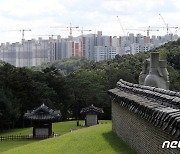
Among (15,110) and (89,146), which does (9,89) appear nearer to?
(15,110)

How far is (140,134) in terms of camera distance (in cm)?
1210

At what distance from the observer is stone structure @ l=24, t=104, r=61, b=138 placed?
37.7 meters

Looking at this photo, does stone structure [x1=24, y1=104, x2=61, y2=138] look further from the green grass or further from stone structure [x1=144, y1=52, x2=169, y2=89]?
stone structure [x1=144, y1=52, x2=169, y2=89]

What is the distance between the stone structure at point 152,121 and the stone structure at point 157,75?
6.12 ft

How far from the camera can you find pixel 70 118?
191 ft

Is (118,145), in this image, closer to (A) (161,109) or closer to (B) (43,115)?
(A) (161,109)

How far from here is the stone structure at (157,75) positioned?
57.1 feet

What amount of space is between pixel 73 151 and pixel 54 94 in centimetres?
3571

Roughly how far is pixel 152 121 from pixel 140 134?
2.67 m

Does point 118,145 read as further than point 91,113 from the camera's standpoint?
No

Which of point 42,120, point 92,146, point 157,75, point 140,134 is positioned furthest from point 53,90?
point 140,134

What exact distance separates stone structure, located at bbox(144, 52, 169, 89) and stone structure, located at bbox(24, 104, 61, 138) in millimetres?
21039

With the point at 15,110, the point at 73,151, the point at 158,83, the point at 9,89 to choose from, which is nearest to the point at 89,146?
the point at 73,151

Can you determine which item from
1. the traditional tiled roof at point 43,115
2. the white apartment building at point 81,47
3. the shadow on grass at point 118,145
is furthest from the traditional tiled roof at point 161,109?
the white apartment building at point 81,47
